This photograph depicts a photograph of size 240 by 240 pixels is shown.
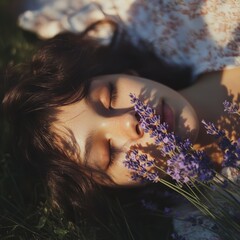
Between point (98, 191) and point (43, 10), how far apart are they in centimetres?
138

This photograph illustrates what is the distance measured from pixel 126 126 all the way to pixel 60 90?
0.47m

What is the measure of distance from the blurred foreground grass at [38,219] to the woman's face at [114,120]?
229 millimetres

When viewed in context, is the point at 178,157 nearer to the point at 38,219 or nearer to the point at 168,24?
the point at 38,219

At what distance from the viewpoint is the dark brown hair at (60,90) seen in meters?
1.99

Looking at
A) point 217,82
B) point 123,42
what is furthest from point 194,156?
point 123,42

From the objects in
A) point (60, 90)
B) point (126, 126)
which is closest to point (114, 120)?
point (126, 126)

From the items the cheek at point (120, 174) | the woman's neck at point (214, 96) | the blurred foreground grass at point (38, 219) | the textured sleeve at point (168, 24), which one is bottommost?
the blurred foreground grass at point (38, 219)

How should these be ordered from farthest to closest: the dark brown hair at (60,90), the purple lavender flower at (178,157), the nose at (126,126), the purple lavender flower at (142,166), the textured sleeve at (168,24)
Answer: the textured sleeve at (168,24) → the dark brown hair at (60,90) → the nose at (126,126) → the purple lavender flower at (142,166) → the purple lavender flower at (178,157)

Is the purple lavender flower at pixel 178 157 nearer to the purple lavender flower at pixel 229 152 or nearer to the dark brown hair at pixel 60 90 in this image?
the purple lavender flower at pixel 229 152

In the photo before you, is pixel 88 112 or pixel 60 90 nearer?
pixel 88 112

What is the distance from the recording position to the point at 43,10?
290 cm

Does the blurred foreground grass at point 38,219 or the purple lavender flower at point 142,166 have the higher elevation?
the purple lavender flower at point 142,166

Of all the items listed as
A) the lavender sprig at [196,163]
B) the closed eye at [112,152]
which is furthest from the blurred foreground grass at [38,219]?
the lavender sprig at [196,163]

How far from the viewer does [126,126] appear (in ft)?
5.80
